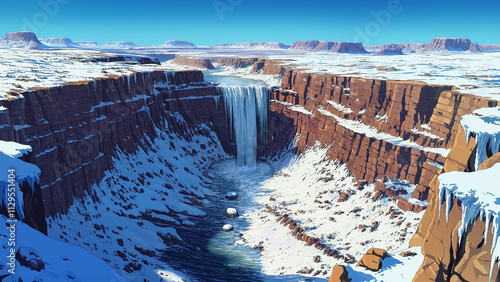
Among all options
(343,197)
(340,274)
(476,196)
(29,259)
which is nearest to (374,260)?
(340,274)

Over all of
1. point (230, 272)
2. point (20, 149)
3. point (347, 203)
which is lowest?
point (230, 272)

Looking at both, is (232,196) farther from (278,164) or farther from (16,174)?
(16,174)

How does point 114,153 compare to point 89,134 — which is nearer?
point 89,134

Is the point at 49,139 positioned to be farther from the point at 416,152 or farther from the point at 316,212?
the point at 416,152

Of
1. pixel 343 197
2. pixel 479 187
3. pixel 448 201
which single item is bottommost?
pixel 343 197

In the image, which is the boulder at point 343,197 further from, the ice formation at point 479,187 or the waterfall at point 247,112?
the waterfall at point 247,112

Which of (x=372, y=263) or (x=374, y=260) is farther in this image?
(x=374, y=260)

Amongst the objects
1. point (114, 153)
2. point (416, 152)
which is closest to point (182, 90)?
point (114, 153)
